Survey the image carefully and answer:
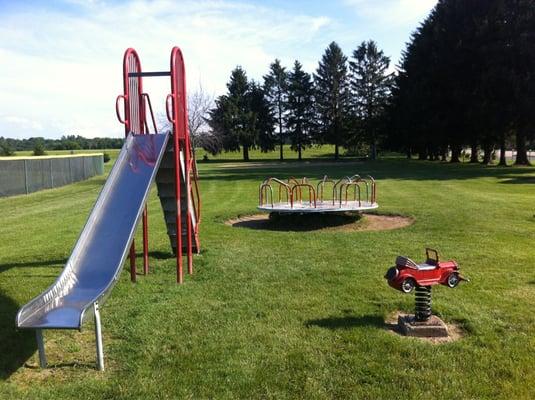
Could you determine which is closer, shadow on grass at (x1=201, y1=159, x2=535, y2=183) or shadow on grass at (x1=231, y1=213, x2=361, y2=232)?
shadow on grass at (x1=231, y1=213, x2=361, y2=232)

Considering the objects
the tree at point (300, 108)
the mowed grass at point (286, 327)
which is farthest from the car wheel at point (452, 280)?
the tree at point (300, 108)

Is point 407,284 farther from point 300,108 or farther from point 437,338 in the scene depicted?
point 300,108

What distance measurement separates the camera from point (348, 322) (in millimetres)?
5473

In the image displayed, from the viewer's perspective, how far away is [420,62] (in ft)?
141

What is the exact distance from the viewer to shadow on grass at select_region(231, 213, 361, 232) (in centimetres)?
1219

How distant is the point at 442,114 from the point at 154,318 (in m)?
36.0

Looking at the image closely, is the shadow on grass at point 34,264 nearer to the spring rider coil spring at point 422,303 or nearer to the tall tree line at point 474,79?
the spring rider coil spring at point 422,303

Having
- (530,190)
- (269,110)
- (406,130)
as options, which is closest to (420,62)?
(406,130)

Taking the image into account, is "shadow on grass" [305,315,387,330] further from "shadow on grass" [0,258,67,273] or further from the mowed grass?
"shadow on grass" [0,258,67,273]

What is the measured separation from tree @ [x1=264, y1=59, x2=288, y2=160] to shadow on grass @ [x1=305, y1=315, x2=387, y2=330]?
212 feet

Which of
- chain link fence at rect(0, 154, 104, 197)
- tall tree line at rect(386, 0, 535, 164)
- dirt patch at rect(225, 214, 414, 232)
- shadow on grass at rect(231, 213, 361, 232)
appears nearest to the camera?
dirt patch at rect(225, 214, 414, 232)

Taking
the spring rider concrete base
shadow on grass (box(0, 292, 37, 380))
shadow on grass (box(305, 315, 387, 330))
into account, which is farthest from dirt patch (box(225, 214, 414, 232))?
shadow on grass (box(0, 292, 37, 380))

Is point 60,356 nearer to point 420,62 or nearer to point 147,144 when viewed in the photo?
point 147,144

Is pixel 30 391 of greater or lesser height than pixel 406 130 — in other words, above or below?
below
